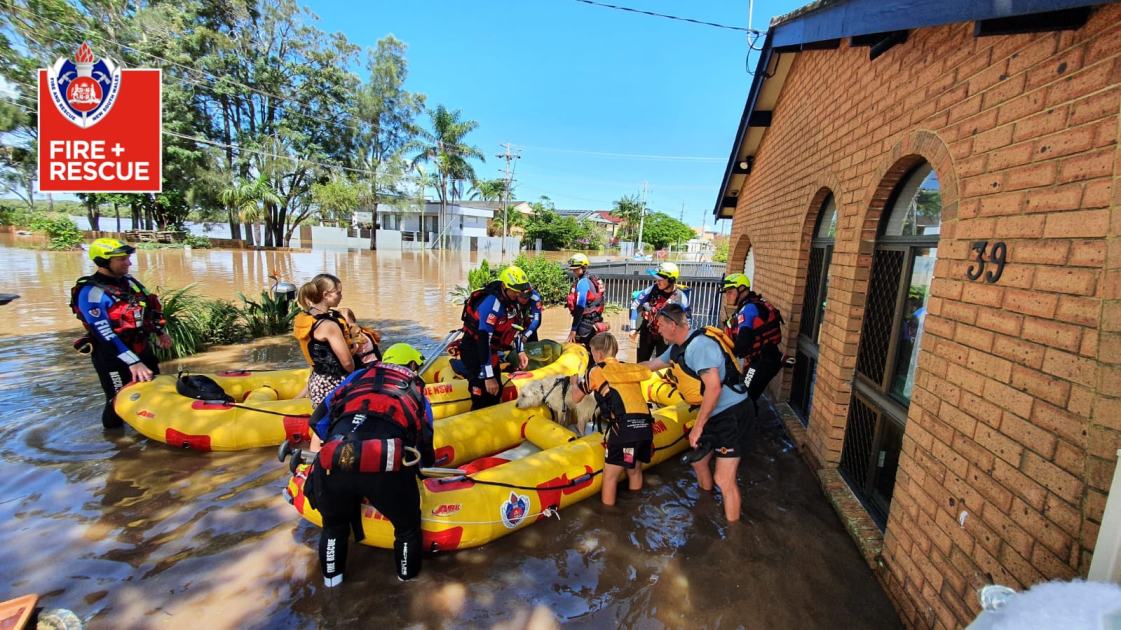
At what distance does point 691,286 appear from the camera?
11750mm

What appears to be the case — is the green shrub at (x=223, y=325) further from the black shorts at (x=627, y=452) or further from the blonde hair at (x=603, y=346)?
the black shorts at (x=627, y=452)

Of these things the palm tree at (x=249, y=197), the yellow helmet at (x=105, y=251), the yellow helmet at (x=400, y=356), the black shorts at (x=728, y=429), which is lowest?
the black shorts at (x=728, y=429)

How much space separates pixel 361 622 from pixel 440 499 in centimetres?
77

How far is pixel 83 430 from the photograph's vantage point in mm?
4824

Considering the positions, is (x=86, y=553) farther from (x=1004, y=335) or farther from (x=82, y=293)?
(x=1004, y=335)

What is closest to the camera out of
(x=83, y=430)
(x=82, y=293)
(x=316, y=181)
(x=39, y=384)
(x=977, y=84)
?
(x=977, y=84)

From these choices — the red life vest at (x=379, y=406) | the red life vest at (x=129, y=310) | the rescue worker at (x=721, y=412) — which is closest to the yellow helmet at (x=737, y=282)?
the rescue worker at (x=721, y=412)

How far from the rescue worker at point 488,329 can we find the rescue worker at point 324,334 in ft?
3.76

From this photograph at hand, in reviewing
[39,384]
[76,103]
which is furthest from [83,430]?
[76,103]

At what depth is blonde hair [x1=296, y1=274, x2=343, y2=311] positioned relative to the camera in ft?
12.8

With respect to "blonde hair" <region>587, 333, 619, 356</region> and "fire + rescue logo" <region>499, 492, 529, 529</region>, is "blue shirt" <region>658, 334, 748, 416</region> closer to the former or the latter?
"blonde hair" <region>587, 333, 619, 356</region>

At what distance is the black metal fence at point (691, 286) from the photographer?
11.6 metres

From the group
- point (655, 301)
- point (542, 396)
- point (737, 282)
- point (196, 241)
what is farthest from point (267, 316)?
point (196, 241)

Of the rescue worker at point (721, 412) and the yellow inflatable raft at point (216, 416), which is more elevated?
the rescue worker at point (721, 412)
